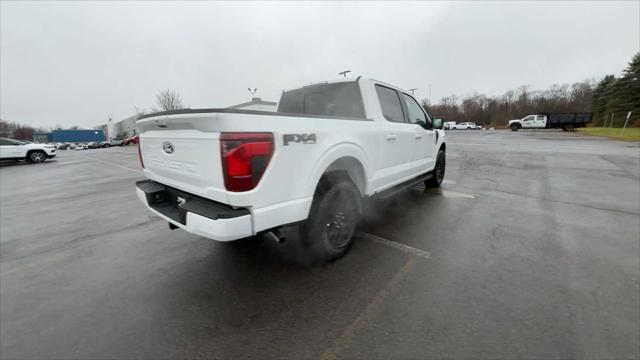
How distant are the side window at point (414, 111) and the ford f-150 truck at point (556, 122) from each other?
4269 cm

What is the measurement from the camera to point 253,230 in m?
2.20

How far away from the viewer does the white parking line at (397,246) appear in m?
3.17

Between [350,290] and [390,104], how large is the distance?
9.24ft

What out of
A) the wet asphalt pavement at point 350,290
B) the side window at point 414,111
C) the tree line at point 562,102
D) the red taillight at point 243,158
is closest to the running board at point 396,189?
the wet asphalt pavement at point 350,290

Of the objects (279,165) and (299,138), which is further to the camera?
(299,138)

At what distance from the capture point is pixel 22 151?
15.9 meters

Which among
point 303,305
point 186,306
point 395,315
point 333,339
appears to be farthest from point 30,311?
point 395,315

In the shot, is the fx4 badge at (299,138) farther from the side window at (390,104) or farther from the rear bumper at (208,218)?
the side window at (390,104)

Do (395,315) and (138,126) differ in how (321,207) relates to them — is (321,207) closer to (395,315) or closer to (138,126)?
(395,315)

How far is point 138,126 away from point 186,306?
218 centimetres

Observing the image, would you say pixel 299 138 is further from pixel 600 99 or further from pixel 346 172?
pixel 600 99

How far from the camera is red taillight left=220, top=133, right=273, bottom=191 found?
81.4 inches

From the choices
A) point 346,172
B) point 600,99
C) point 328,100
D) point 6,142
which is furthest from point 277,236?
point 600,99

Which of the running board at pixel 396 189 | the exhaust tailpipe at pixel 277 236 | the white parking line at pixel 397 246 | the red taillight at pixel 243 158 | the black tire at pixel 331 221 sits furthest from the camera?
the running board at pixel 396 189
